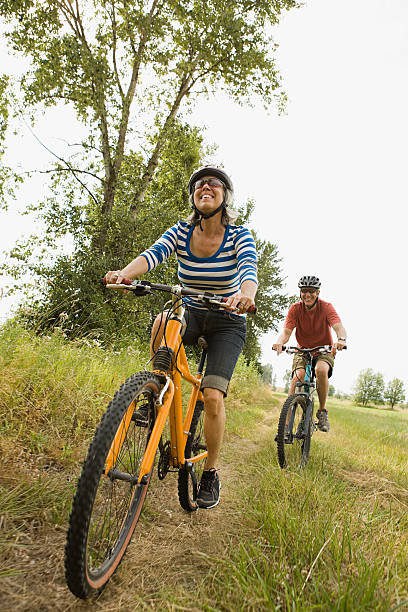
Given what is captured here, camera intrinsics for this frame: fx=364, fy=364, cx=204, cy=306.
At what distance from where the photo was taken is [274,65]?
1163 centimetres

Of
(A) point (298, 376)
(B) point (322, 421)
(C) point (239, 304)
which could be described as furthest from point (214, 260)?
(B) point (322, 421)

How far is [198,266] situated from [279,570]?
6.46ft

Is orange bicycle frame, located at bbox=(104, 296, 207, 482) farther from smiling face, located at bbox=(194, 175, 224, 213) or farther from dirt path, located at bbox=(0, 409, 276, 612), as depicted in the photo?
smiling face, located at bbox=(194, 175, 224, 213)

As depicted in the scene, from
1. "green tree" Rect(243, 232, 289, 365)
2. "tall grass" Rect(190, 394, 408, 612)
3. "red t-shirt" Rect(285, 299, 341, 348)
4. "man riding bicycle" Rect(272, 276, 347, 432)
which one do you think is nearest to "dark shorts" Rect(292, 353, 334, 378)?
"man riding bicycle" Rect(272, 276, 347, 432)

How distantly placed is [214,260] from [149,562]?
6.49 feet

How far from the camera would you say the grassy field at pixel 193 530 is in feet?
5.06

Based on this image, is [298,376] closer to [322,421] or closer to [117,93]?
[322,421]

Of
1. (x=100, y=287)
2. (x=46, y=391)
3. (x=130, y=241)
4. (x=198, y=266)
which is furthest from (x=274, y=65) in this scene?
(x=46, y=391)

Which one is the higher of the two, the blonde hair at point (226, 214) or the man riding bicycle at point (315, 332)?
the blonde hair at point (226, 214)

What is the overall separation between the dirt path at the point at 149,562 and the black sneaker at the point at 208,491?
110mm

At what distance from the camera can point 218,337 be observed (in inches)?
108

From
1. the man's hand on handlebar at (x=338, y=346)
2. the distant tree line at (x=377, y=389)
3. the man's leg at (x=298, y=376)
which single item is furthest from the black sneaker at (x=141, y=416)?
the distant tree line at (x=377, y=389)

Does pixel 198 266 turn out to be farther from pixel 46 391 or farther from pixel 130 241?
pixel 130 241

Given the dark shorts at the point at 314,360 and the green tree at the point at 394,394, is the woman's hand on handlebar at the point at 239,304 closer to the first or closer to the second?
the dark shorts at the point at 314,360
